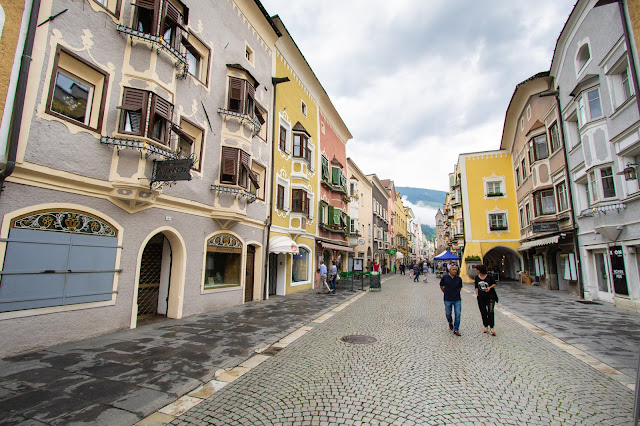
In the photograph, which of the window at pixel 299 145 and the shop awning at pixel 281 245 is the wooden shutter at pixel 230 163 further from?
the window at pixel 299 145

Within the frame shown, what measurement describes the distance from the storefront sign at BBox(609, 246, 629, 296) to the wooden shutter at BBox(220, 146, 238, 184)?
15.8 meters

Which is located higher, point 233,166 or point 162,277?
point 233,166

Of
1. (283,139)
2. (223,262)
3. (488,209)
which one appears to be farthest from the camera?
(488,209)

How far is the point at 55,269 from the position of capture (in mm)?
6539

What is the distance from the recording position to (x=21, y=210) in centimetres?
601

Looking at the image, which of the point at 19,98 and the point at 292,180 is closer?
the point at 19,98

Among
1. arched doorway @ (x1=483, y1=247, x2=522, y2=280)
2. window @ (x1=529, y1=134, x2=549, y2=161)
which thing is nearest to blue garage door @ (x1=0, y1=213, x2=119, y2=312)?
window @ (x1=529, y1=134, x2=549, y2=161)

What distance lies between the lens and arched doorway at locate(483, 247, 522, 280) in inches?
1126

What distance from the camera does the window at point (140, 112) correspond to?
311 inches

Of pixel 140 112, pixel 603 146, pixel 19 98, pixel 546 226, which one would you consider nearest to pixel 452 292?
pixel 140 112

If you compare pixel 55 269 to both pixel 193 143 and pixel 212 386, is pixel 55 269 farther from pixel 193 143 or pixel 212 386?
pixel 193 143

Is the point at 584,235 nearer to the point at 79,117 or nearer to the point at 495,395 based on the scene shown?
the point at 495,395

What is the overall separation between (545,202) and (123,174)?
74.6ft

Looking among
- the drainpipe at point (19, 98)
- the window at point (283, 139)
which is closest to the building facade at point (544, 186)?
the window at point (283, 139)
